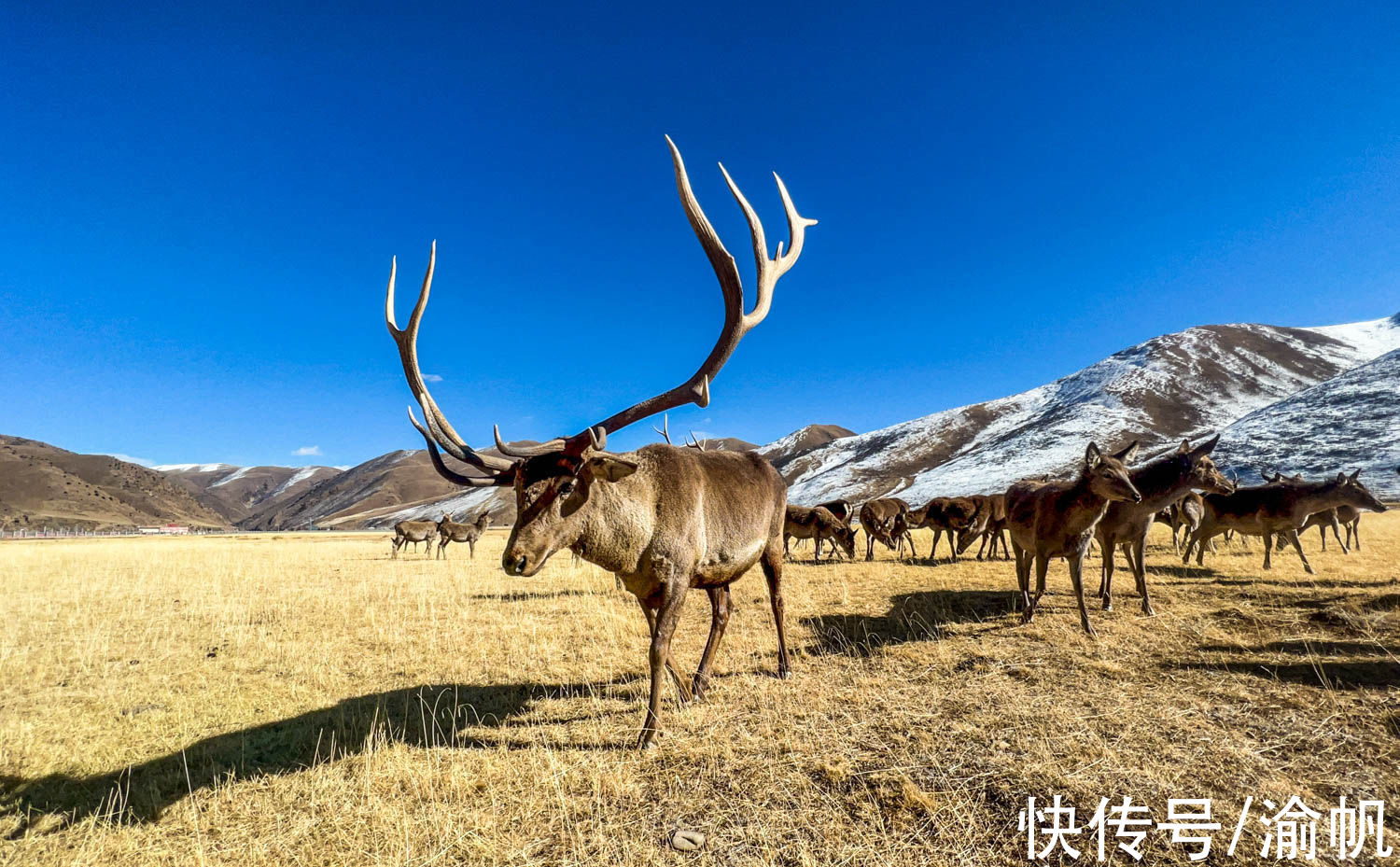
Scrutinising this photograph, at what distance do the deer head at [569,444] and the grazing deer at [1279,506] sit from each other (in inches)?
563

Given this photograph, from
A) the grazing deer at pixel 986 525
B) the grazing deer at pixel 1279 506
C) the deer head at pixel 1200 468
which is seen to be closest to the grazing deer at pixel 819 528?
the grazing deer at pixel 986 525

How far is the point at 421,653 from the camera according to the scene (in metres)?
7.57

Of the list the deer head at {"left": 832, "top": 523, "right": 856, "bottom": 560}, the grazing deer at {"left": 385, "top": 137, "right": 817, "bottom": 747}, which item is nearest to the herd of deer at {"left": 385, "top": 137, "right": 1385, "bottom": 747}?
the grazing deer at {"left": 385, "top": 137, "right": 817, "bottom": 747}

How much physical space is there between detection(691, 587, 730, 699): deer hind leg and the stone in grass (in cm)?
212

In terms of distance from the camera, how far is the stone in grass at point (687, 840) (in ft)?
9.96

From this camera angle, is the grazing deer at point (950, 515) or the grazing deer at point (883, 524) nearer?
the grazing deer at point (950, 515)

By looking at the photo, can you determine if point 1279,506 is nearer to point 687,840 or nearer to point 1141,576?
point 1141,576

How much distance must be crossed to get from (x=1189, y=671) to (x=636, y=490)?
559 cm

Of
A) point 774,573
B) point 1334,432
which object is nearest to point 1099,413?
point 1334,432

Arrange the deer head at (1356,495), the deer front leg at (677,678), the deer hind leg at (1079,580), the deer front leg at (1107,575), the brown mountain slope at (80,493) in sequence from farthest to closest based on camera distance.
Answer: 1. the brown mountain slope at (80,493)
2. the deer head at (1356,495)
3. the deer front leg at (1107,575)
4. the deer hind leg at (1079,580)
5. the deer front leg at (677,678)

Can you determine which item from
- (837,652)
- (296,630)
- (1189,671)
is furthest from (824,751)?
(296,630)

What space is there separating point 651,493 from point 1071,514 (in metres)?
6.41

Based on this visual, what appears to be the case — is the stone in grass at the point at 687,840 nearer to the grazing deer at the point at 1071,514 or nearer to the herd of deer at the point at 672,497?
the herd of deer at the point at 672,497

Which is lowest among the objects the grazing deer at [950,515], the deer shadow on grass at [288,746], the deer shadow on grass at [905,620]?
the deer shadow on grass at [288,746]
